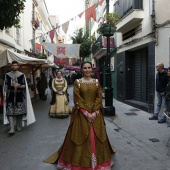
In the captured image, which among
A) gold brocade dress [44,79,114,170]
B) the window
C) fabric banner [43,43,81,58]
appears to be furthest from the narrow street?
fabric banner [43,43,81,58]

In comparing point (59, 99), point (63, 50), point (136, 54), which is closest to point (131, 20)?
point (136, 54)

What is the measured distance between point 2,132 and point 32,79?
390 inches

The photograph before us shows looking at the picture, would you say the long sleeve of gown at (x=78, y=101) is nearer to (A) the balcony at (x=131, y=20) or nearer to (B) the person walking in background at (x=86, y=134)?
(B) the person walking in background at (x=86, y=134)

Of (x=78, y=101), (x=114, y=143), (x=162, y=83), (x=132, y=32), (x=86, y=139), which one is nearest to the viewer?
(x=86, y=139)

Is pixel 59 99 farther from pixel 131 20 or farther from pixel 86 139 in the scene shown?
pixel 86 139

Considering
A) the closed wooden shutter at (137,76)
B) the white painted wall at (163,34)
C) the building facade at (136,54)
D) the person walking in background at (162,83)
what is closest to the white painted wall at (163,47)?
the white painted wall at (163,34)

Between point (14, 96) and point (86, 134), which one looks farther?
point (14, 96)

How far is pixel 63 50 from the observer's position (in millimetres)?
15500

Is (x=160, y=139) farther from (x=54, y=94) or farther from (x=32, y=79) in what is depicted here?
(x=32, y=79)

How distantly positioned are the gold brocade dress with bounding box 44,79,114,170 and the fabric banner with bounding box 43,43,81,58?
11.5m

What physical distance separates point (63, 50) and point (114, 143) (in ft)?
34.5

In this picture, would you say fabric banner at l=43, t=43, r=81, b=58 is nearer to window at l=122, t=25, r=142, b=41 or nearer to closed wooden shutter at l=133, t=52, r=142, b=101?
window at l=122, t=25, r=142, b=41

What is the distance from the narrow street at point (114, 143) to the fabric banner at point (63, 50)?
7.35 m

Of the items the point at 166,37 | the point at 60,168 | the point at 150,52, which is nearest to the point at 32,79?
the point at 150,52
